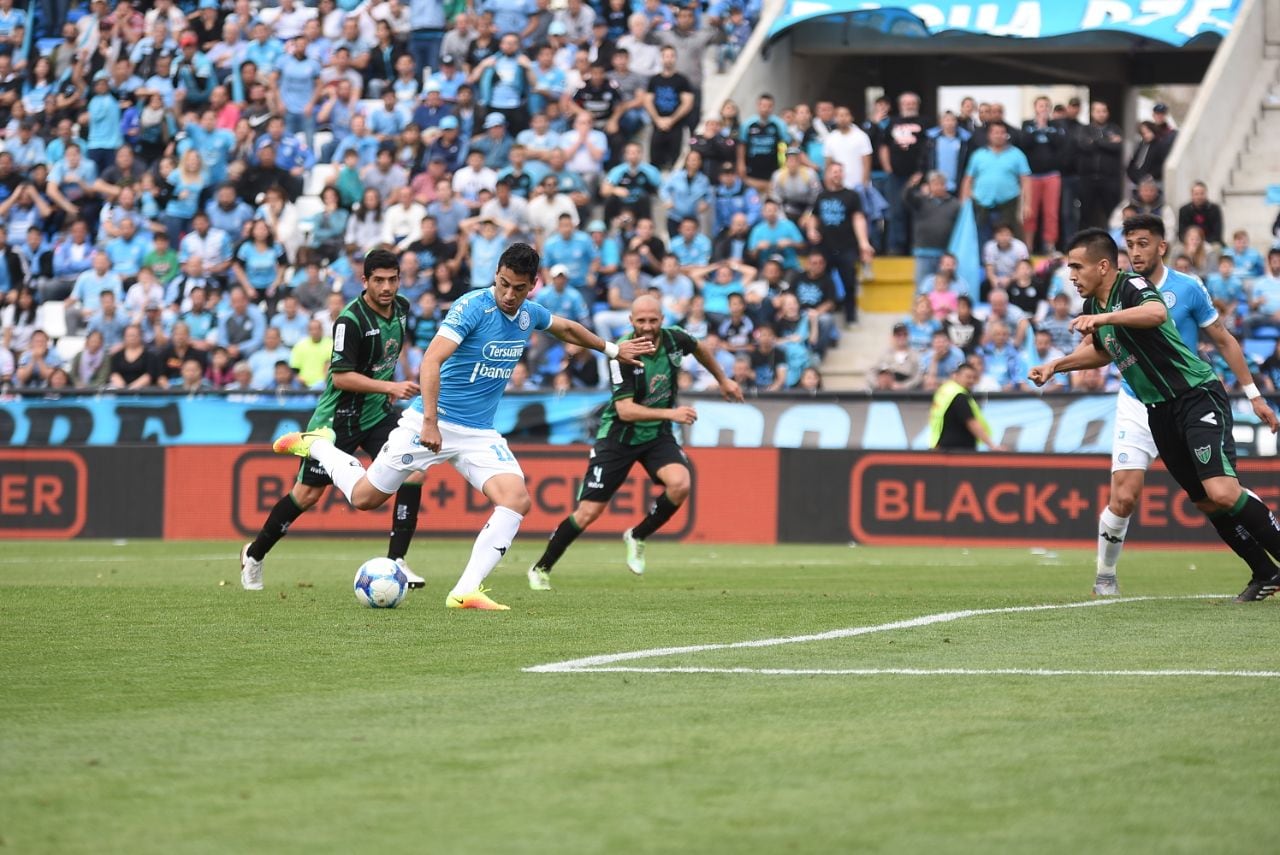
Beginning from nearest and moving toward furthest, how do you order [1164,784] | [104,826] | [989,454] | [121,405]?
1. [104,826]
2. [1164,784]
3. [989,454]
4. [121,405]

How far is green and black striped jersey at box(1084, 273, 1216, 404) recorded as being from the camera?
37.1ft

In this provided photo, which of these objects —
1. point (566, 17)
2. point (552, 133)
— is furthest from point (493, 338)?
point (566, 17)

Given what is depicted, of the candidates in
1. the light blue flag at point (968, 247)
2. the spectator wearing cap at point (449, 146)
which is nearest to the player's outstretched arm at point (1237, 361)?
the light blue flag at point (968, 247)

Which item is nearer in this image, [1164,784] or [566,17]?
[1164,784]

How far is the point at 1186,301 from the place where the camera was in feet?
39.2

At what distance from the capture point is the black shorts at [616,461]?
14.8 meters

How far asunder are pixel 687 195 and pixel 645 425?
10722 millimetres

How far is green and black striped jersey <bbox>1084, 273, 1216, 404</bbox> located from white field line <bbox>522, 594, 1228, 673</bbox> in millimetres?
1359

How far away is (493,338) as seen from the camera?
11750 millimetres

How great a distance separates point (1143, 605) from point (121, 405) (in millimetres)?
14745

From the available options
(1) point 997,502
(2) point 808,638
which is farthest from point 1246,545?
(1) point 997,502

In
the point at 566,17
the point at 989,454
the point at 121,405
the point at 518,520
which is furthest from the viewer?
the point at 566,17

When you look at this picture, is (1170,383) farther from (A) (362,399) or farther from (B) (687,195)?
(B) (687,195)

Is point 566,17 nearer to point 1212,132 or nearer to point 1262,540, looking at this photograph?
point 1212,132
